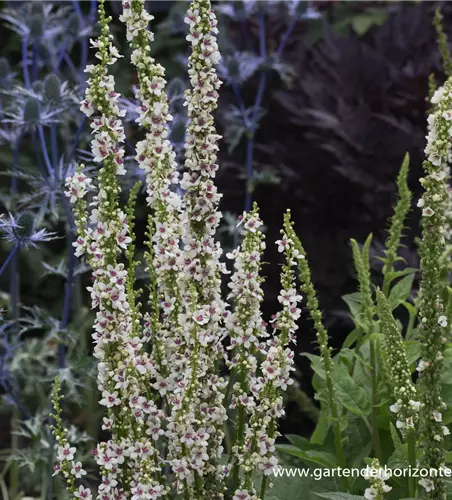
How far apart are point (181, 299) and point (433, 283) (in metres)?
0.43

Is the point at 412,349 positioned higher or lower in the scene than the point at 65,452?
higher

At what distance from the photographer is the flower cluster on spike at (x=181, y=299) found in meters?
1.46

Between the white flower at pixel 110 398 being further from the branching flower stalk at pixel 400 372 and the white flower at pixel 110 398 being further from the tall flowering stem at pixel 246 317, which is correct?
the branching flower stalk at pixel 400 372

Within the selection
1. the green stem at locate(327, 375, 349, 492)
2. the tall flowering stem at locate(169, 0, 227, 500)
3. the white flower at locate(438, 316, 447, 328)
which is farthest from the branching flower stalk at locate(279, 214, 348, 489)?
the white flower at locate(438, 316, 447, 328)

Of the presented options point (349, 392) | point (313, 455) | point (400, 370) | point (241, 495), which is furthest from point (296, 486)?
point (400, 370)

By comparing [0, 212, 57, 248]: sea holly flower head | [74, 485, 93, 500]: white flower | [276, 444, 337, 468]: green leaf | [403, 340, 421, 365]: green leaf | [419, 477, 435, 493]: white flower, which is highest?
[0, 212, 57, 248]: sea holly flower head

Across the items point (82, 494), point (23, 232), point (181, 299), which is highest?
point (23, 232)

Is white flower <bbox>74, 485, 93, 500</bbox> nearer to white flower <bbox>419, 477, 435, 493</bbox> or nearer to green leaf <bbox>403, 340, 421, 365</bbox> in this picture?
white flower <bbox>419, 477, 435, 493</bbox>

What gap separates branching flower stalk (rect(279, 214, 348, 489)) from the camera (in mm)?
1592

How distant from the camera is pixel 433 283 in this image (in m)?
1.43

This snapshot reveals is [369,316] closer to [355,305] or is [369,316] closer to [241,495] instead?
[355,305]

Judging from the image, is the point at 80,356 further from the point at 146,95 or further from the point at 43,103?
the point at 146,95

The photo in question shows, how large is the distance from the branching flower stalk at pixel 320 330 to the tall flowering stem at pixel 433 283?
22 cm

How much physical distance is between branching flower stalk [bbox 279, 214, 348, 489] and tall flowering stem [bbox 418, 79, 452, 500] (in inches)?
8.8
